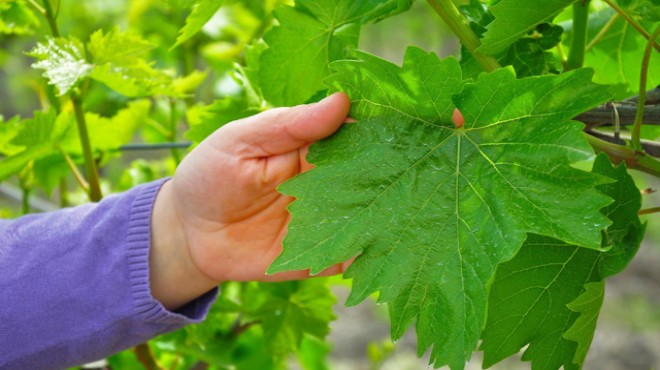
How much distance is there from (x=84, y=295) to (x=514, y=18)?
558 mm

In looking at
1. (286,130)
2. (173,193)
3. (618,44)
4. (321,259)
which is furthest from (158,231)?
(618,44)

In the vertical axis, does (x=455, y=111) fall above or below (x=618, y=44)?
above

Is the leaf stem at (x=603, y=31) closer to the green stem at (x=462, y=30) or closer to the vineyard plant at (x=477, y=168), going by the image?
the vineyard plant at (x=477, y=168)

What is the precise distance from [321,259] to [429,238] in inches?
2.9

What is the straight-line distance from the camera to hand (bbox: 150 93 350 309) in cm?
70

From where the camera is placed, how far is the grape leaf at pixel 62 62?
820mm

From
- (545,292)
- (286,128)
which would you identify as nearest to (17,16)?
(286,128)

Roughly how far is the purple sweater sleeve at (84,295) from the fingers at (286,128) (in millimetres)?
215

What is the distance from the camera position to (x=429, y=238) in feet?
1.83

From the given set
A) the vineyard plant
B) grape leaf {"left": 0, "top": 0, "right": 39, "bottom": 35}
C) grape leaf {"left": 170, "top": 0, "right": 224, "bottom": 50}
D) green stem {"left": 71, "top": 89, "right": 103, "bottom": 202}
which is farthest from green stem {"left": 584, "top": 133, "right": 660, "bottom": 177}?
grape leaf {"left": 0, "top": 0, "right": 39, "bottom": 35}

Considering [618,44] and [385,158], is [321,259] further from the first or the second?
[618,44]

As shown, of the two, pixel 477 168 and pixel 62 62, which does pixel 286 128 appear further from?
pixel 62 62

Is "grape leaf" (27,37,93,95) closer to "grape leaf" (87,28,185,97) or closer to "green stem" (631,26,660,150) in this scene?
"grape leaf" (87,28,185,97)

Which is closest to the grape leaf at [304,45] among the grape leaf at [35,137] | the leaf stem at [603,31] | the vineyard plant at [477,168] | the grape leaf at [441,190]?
the vineyard plant at [477,168]
